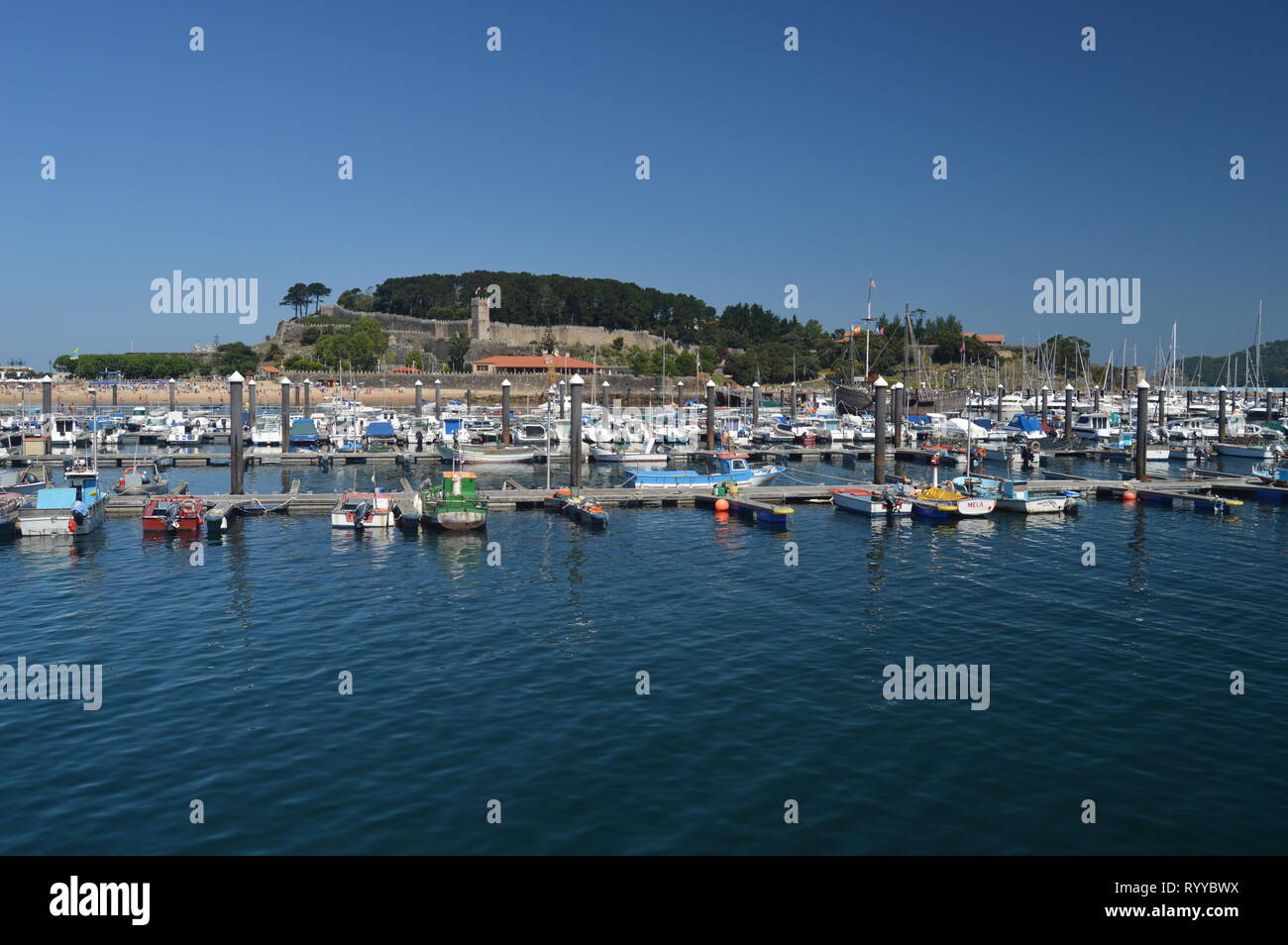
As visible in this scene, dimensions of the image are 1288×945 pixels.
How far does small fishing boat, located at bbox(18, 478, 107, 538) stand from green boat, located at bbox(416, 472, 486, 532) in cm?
1416

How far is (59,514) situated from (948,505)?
40.7m

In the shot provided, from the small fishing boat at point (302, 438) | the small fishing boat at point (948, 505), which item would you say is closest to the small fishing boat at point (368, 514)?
the small fishing boat at point (948, 505)

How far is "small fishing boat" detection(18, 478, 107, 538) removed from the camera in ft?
143

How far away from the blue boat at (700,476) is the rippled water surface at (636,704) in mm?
16178

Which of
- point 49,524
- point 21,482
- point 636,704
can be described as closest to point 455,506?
point 49,524

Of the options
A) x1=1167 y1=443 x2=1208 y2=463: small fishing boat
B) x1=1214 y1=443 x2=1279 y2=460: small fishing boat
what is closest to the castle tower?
x1=1167 y1=443 x2=1208 y2=463: small fishing boat

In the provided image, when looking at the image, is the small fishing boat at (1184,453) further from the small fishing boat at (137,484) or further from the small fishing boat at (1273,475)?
the small fishing boat at (137,484)

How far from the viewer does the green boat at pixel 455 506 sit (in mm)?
45344

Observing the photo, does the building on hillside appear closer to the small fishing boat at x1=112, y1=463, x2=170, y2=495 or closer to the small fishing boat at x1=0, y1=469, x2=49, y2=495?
the small fishing boat at x1=112, y1=463, x2=170, y2=495
